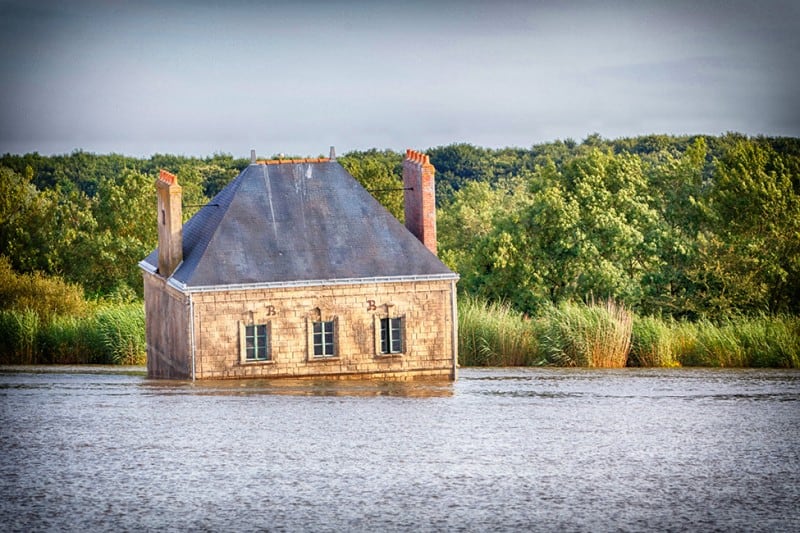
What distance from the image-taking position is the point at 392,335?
32156 mm

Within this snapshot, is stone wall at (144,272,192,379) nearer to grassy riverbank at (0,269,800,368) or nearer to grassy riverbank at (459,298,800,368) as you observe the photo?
grassy riverbank at (0,269,800,368)

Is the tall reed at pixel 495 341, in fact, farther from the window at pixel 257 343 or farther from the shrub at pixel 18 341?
the shrub at pixel 18 341

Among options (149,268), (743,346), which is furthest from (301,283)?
(743,346)

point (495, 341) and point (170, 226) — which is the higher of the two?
point (170, 226)

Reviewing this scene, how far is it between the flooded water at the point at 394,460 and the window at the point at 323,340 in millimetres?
4310

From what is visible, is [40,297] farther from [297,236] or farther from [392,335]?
[392,335]

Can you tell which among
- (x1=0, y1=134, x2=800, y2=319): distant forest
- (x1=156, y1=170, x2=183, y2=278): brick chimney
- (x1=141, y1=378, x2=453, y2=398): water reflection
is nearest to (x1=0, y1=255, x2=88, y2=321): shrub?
(x1=0, y1=134, x2=800, y2=319): distant forest

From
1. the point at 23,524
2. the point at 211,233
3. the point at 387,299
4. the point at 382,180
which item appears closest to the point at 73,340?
the point at 211,233

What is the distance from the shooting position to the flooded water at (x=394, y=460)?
1477 centimetres

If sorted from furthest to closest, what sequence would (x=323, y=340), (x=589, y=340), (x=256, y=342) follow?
(x=589, y=340), (x=323, y=340), (x=256, y=342)

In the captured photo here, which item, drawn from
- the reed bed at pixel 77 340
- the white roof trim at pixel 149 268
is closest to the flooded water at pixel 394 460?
the white roof trim at pixel 149 268

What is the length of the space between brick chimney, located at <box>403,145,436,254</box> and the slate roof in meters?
1.17

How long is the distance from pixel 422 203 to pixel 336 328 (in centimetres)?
449

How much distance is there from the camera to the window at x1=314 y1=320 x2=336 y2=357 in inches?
1246
